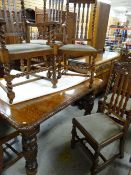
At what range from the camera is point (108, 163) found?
1.50 metres

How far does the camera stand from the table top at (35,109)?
3.69ft

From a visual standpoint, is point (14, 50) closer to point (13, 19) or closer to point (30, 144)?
point (13, 19)

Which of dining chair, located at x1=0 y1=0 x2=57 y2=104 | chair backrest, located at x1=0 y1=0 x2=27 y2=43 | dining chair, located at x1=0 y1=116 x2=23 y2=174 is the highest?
chair backrest, located at x1=0 y1=0 x2=27 y2=43

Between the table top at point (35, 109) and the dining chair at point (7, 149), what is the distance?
27 cm

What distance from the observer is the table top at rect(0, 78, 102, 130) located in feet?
3.69

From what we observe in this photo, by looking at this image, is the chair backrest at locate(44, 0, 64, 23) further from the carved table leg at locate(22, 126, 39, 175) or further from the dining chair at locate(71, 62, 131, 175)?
the carved table leg at locate(22, 126, 39, 175)

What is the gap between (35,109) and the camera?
4.20 ft

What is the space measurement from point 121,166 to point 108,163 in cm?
17

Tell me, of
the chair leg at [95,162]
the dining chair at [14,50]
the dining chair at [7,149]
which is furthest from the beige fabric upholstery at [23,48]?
the chair leg at [95,162]

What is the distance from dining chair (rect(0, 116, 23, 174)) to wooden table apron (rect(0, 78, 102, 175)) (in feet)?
0.75

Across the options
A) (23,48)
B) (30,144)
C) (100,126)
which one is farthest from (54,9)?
(30,144)

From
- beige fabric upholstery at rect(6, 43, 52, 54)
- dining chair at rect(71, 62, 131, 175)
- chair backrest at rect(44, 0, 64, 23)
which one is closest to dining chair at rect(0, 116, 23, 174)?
dining chair at rect(71, 62, 131, 175)

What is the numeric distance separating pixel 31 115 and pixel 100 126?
2.25 ft

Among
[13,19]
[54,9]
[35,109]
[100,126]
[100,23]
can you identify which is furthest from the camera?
[100,23]
